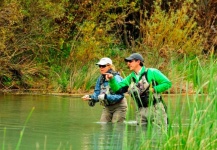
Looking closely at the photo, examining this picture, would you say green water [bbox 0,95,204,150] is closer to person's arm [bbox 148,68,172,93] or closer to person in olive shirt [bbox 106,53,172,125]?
person in olive shirt [bbox 106,53,172,125]

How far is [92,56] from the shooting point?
24.7m

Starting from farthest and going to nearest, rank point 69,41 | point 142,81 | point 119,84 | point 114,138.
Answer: point 69,41, point 119,84, point 142,81, point 114,138

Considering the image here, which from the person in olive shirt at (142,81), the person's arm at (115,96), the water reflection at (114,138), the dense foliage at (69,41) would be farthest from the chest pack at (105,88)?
the dense foliage at (69,41)

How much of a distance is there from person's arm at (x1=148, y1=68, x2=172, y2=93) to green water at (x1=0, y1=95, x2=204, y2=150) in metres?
0.63

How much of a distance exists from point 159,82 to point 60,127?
2.02 meters

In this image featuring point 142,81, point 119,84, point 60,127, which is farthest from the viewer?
point 60,127

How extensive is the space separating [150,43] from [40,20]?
129 inches

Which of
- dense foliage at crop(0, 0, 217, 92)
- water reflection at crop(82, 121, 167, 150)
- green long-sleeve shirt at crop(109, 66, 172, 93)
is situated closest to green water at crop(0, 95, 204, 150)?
water reflection at crop(82, 121, 167, 150)

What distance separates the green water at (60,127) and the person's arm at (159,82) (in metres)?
0.63

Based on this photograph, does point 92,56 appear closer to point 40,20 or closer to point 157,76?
point 40,20

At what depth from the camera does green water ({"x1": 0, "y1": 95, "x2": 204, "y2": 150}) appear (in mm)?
11656

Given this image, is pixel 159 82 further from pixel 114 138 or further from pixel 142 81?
pixel 114 138

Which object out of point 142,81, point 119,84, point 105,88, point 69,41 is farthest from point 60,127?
point 69,41

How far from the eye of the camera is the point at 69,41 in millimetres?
25859
